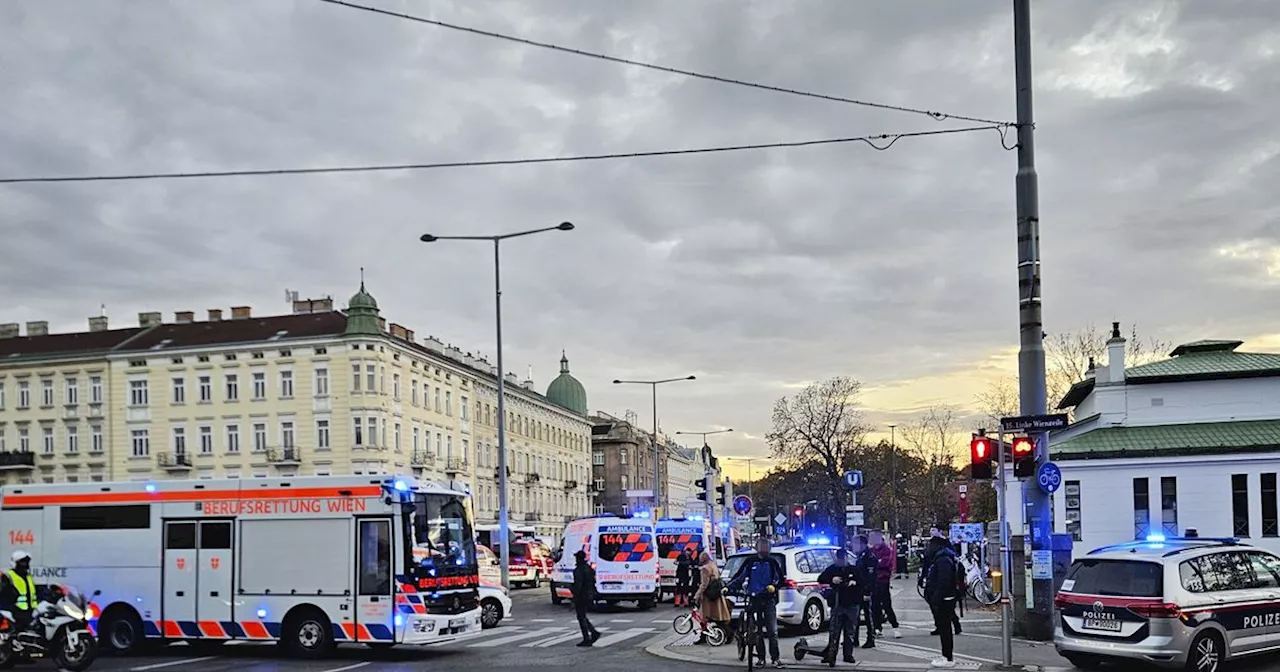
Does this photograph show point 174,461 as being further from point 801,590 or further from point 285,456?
point 801,590

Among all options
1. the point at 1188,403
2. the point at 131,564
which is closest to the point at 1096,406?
the point at 1188,403

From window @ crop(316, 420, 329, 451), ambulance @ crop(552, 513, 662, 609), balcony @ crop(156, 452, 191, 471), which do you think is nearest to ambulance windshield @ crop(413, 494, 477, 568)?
ambulance @ crop(552, 513, 662, 609)

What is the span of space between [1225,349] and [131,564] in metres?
41.3

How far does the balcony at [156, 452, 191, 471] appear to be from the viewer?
2795 inches

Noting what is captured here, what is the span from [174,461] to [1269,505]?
5707cm

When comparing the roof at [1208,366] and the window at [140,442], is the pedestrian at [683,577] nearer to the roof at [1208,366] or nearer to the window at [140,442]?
the roof at [1208,366]

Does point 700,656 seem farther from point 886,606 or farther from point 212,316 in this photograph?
point 212,316

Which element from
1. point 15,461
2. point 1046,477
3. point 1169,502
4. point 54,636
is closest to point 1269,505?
point 1169,502

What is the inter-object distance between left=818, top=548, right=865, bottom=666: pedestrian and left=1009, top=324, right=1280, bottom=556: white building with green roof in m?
25.1

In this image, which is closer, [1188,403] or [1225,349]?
[1188,403]

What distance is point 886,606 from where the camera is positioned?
22.4 m

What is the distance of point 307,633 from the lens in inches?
744

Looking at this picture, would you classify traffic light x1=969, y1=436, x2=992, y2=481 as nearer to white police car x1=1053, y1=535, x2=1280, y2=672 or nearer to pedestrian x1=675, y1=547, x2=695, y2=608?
white police car x1=1053, y1=535, x2=1280, y2=672

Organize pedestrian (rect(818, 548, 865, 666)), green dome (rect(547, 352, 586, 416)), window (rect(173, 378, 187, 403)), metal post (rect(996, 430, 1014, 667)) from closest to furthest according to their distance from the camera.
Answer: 1. metal post (rect(996, 430, 1014, 667))
2. pedestrian (rect(818, 548, 865, 666))
3. window (rect(173, 378, 187, 403))
4. green dome (rect(547, 352, 586, 416))
